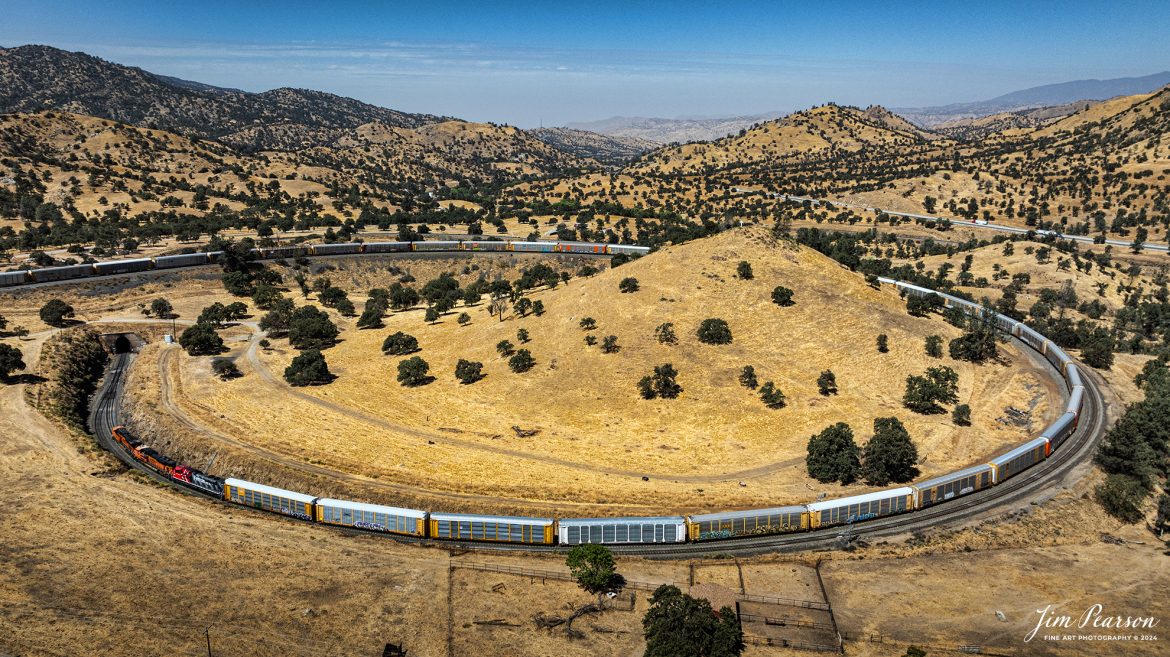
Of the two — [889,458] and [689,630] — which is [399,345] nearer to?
[889,458]

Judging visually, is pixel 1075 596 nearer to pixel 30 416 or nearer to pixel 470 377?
pixel 470 377

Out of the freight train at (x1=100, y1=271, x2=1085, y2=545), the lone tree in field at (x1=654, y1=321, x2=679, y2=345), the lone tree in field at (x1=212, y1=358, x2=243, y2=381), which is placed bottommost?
the freight train at (x1=100, y1=271, x2=1085, y2=545)

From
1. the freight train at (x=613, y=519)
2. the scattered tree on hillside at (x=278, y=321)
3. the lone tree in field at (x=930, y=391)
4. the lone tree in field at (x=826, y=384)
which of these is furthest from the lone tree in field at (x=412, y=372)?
Answer: the lone tree in field at (x=930, y=391)

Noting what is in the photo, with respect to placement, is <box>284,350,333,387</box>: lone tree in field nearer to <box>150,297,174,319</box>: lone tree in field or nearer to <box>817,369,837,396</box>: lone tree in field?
<box>150,297,174,319</box>: lone tree in field

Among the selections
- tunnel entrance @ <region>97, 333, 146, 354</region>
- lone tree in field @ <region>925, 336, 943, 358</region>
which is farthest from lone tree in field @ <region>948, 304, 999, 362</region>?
tunnel entrance @ <region>97, 333, 146, 354</region>

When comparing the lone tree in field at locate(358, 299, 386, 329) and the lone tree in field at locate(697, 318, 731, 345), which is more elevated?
the lone tree in field at locate(697, 318, 731, 345)

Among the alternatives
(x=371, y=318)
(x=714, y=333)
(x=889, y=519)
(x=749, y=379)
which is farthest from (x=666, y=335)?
(x=371, y=318)
